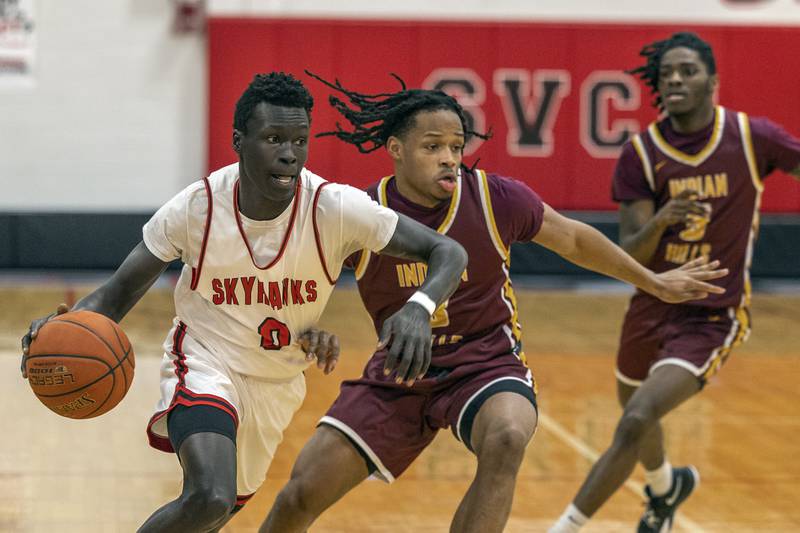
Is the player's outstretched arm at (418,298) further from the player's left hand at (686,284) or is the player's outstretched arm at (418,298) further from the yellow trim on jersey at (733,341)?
the yellow trim on jersey at (733,341)

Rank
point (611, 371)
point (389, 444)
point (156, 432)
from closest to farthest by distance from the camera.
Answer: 1. point (156, 432)
2. point (389, 444)
3. point (611, 371)

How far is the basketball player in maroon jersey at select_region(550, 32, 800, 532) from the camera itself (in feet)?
17.6

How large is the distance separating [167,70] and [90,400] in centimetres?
988

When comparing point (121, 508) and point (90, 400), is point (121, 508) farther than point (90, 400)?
Yes

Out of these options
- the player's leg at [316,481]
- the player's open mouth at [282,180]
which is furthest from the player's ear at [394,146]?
the player's leg at [316,481]

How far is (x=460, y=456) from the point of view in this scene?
683cm

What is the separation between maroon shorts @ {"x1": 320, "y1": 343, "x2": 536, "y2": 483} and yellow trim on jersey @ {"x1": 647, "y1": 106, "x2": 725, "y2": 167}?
1.60m

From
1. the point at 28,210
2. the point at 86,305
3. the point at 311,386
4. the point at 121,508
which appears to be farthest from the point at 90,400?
the point at 28,210

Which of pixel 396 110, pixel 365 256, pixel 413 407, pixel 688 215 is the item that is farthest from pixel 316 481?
pixel 688 215

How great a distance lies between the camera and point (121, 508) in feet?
18.5

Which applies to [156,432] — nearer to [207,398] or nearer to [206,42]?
[207,398]

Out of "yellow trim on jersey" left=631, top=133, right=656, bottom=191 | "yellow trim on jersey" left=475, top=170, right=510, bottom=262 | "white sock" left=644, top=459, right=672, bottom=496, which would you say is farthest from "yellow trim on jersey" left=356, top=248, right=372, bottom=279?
"white sock" left=644, top=459, right=672, bottom=496

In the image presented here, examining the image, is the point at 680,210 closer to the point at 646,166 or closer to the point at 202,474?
the point at 646,166

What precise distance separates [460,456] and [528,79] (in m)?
7.24
